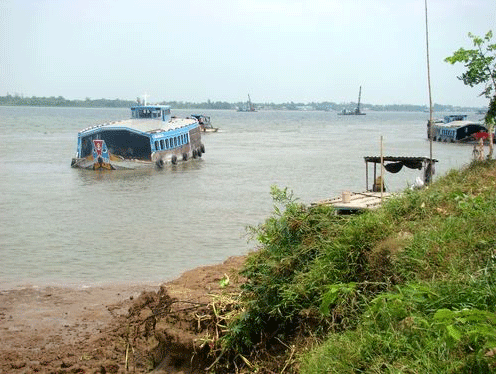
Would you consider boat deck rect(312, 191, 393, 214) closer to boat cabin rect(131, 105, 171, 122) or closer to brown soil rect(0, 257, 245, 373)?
brown soil rect(0, 257, 245, 373)

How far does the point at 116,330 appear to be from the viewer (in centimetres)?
870

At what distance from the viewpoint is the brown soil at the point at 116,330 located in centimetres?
716

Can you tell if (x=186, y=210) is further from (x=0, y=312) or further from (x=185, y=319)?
(x=185, y=319)

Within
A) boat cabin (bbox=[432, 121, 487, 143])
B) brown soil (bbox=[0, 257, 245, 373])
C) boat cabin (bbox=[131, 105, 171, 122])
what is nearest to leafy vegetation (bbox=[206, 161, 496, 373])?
brown soil (bbox=[0, 257, 245, 373])

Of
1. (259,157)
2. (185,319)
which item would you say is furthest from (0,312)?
(259,157)

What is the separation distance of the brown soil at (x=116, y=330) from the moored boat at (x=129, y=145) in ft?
75.6

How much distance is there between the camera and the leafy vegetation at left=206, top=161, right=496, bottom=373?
438cm

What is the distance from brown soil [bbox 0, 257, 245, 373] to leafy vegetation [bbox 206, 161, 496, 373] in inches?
22.4

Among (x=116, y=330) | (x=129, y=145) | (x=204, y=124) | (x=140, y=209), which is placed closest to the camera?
(x=116, y=330)

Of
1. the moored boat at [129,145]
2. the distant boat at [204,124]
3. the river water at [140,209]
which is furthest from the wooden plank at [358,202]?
the distant boat at [204,124]

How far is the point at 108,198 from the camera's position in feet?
79.6

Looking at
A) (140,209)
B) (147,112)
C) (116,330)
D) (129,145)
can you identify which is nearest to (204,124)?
(147,112)

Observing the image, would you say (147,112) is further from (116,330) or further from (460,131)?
(116,330)

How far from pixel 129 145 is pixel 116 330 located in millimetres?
27440
